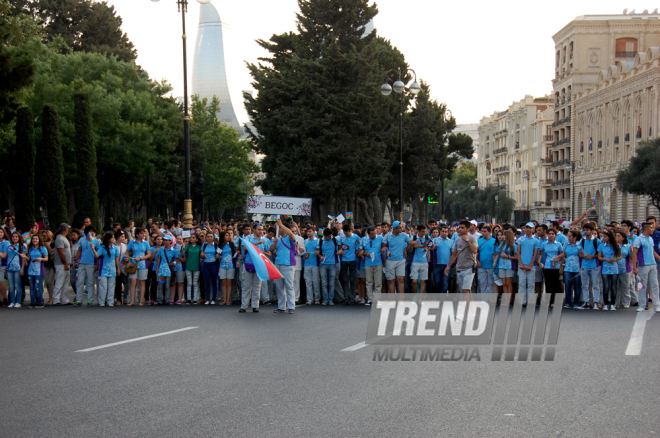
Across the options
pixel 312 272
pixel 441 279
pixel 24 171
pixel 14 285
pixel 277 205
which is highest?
pixel 24 171

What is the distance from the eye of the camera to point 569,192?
96.1 metres

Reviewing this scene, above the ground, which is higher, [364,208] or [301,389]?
[364,208]

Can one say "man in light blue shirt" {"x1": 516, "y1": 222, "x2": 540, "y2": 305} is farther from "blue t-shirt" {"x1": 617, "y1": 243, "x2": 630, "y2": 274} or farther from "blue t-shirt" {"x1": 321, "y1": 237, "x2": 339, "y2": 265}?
"blue t-shirt" {"x1": 321, "y1": 237, "x2": 339, "y2": 265}

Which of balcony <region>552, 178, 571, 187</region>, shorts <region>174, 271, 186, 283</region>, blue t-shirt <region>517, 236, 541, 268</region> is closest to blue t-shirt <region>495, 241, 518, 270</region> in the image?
blue t-shirt <region>517, 236, 541, 268</region>

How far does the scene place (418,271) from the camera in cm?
1711

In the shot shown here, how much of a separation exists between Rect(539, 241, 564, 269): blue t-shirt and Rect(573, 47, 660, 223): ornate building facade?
52.9m

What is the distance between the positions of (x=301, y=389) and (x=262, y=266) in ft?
24.4

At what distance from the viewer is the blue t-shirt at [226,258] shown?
1767 cm

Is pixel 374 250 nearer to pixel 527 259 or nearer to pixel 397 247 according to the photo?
pixel 397 247

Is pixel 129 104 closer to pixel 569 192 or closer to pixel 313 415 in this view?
pixel 313 415

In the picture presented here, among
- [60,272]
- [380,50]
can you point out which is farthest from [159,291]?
[380,50]

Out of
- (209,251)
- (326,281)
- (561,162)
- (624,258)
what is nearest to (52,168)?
(209,251)

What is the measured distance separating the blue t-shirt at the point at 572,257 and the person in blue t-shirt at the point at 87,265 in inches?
420

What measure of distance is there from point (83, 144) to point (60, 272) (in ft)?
69.3
